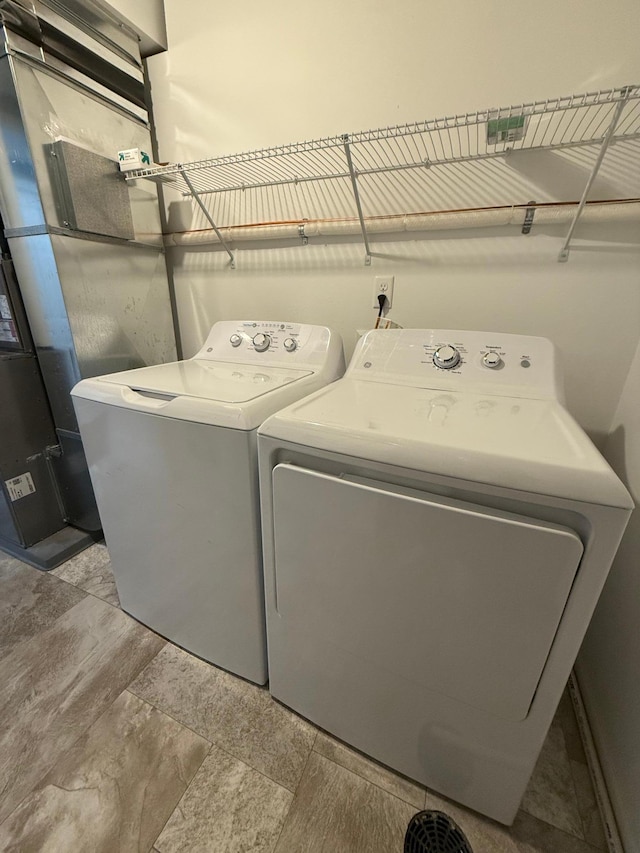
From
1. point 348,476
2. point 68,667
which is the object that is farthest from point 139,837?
point 348,476

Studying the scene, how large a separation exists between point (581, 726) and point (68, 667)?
64.0 inches

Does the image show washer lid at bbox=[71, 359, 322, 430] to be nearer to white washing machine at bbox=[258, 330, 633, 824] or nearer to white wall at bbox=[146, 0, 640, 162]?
white washing machine at bbox=[258, 330, 633, 824]

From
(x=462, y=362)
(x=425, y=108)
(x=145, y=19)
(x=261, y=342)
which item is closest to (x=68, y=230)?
(x=261, y=342)

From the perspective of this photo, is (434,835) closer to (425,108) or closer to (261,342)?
(261,342)

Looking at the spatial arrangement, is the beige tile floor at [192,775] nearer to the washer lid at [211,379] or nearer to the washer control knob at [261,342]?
the washer lid at [211,379]

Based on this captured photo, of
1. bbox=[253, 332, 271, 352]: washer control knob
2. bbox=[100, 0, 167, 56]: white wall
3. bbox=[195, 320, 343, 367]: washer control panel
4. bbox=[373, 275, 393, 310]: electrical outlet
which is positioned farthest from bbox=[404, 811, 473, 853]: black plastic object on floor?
bbox=[100, 0, 167, 56]: white wall

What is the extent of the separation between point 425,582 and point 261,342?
3.36 feet

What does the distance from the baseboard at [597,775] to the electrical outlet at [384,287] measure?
150cm

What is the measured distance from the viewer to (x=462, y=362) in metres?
1.07

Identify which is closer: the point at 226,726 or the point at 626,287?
the point at 226,726

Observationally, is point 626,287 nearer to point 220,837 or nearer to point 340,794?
point 340,794

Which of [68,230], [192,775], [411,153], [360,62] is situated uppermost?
[360,62]

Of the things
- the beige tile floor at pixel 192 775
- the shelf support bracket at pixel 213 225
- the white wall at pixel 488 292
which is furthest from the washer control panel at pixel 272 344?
the beige tile floor at pixel 192 775

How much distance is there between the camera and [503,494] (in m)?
0.59
